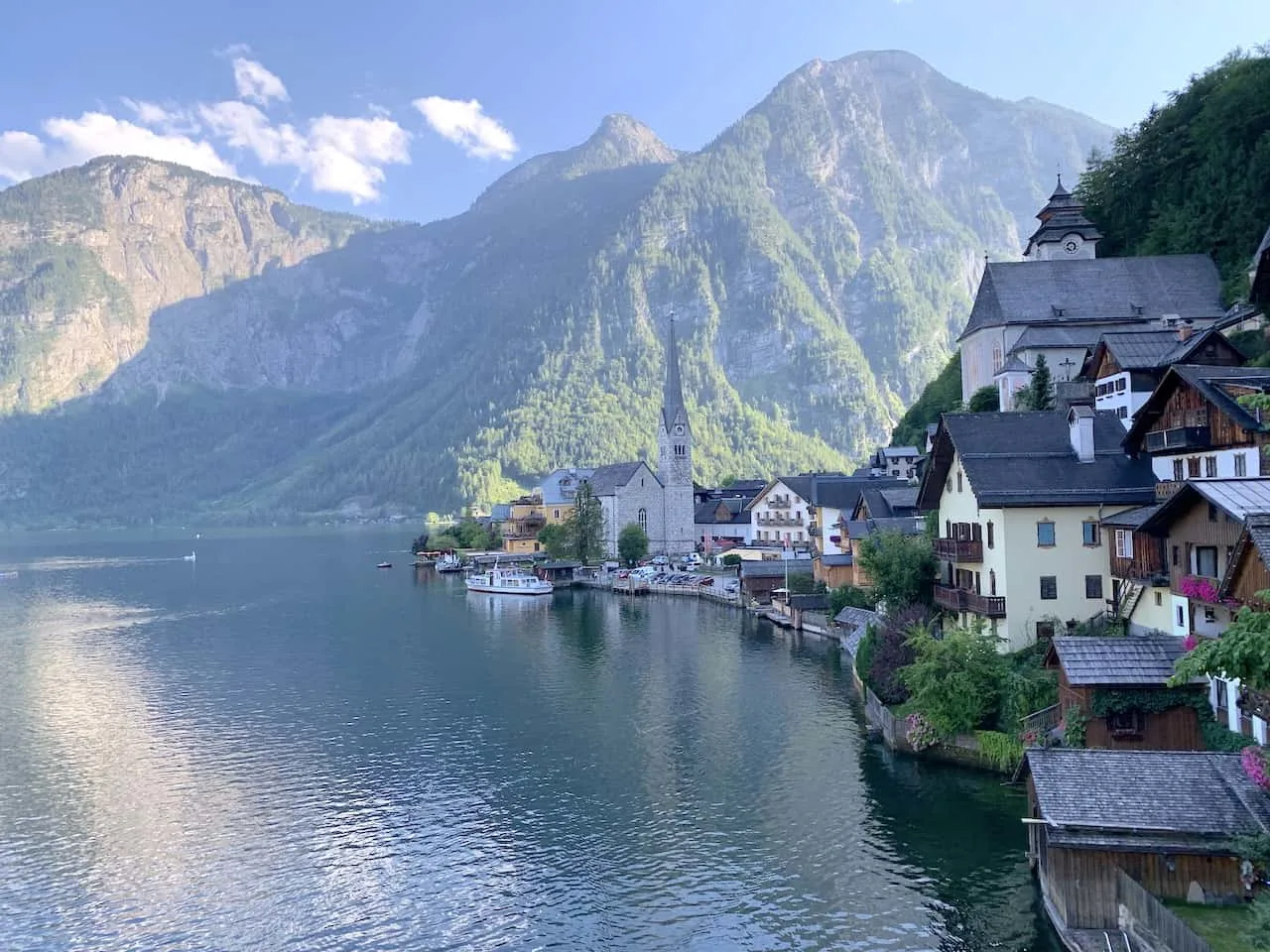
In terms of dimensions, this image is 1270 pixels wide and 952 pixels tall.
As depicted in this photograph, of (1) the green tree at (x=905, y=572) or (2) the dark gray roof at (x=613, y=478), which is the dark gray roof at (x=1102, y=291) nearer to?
(1) the green tree at (x=905, y=572)

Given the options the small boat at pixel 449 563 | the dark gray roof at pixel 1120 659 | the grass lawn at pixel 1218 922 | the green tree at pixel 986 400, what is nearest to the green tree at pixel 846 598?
the green tree at pixel 986 400

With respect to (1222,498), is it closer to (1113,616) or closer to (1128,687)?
(1128,687)

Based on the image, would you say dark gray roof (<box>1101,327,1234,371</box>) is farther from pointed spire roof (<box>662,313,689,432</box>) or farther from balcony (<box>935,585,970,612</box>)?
pointed spire roof (<box>662,313,689,432</box>)

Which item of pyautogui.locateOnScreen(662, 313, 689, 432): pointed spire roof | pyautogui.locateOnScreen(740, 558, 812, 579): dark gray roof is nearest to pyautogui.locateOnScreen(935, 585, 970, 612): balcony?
pyautogui.locateOnScreen(740, 558, 812, 579): dark gray roof

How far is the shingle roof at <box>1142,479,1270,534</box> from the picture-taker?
26.0m

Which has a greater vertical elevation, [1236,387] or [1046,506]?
[1236,387]

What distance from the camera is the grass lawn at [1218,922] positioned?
754 inches

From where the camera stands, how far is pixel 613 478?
5231 inches

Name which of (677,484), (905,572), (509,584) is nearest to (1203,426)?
(905,572)

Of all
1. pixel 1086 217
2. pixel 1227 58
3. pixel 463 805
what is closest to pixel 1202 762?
pixel 463 805

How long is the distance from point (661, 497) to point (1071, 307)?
67770mm

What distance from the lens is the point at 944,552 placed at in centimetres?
4259

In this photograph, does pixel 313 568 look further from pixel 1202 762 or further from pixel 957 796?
pixel 1202 762

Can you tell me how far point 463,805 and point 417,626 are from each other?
48.0 meters
